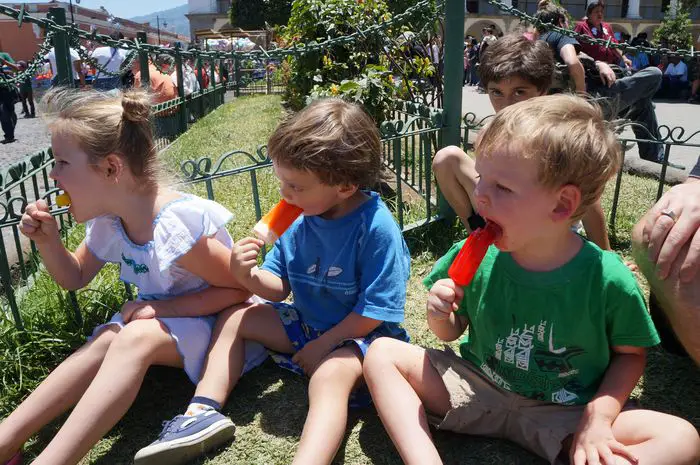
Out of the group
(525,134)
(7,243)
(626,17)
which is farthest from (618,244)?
(626,17)

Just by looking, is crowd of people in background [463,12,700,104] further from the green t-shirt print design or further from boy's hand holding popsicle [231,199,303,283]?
the green t-shirt print design

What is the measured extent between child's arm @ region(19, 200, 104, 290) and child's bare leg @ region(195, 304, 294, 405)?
1.80 ft

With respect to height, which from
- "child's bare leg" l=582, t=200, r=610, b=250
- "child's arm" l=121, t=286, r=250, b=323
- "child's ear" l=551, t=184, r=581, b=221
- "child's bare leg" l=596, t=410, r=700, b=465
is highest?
"child's ear" l=551, t=184, r=581, b=221

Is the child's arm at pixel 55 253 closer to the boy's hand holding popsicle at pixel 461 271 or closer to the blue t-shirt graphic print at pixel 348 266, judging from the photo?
the blue t-shirt graphic print at pixel 348 266

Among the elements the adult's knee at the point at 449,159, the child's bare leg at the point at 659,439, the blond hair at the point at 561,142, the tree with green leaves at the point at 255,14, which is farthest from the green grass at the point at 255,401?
the tree with green leaves at the point at 255,14

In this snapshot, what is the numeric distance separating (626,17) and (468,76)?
101ft

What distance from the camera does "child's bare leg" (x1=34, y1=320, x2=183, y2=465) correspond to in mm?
1774

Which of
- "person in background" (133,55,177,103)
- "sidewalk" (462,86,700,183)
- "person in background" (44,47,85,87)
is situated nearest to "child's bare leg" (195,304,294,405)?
"person in background" (44,47,85,87)

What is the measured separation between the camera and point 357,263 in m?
2.07

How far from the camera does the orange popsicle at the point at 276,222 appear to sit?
6.59 feet

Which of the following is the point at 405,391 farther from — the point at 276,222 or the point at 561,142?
the point at 561,142

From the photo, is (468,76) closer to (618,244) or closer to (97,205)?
(618,244)

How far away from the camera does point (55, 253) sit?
2.17 metres

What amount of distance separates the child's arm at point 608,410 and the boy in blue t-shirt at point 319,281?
0.66m
